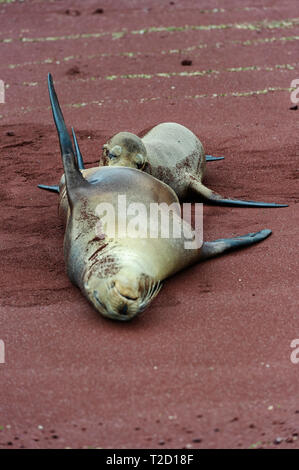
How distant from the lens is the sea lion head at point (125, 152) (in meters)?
4.92

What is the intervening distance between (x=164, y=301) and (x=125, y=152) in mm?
→ 1303

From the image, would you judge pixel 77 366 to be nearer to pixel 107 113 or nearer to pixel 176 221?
pixel 176 221

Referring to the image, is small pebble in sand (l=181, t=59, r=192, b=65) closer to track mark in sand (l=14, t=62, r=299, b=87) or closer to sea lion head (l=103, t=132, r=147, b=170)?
track mark in sand (l=14, t=62, r=299, b=87)

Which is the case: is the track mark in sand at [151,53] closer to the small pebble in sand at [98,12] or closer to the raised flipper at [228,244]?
the small pebble in sand at [98,12]

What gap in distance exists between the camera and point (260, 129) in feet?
22.5

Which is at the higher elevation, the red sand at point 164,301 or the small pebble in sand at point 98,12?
the small pebble in sand at point 98,12

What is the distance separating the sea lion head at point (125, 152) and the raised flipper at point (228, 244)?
0.79m

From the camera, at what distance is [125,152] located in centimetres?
495

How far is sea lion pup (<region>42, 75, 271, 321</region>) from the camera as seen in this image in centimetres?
359

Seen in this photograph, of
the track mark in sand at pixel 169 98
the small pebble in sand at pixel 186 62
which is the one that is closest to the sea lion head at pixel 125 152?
the track mark in sand at pixel 169 98

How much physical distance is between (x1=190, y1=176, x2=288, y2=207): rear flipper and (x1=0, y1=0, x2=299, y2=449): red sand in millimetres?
58

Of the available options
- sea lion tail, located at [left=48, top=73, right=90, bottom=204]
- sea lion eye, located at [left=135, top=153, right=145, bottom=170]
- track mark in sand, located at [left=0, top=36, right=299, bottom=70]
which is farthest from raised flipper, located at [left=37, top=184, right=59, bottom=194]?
track mark in sand, located at [left=0, top=36, right=299, bottom=70]

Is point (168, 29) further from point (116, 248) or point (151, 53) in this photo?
point (116, 248)

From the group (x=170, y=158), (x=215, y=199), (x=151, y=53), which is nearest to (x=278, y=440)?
(x=215, y=199)
